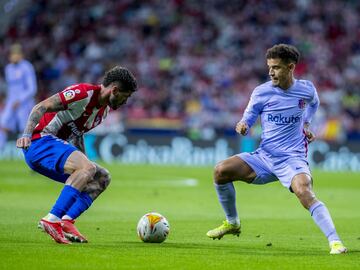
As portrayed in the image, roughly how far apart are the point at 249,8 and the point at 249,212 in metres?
21.2

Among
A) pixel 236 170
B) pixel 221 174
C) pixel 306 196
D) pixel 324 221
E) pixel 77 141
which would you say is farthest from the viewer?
pixel 77 141

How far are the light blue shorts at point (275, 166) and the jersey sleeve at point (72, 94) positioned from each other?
1.88 metres

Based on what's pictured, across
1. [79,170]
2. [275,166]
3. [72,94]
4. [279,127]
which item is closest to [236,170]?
[275,166]

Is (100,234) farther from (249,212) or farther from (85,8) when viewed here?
(85,8)

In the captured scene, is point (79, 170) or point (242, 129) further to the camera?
point (79, 170)

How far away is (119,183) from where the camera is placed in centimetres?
2045

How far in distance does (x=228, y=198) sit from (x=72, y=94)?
217 cm

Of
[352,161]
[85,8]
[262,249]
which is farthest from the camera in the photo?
[85,8]

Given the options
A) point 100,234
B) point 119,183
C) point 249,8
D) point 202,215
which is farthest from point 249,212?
point 249,8

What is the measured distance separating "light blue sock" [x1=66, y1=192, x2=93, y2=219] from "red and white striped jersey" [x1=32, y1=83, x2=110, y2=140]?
70 centimetres

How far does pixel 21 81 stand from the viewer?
21.4m

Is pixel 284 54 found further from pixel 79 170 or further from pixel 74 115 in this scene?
pixel 79 170

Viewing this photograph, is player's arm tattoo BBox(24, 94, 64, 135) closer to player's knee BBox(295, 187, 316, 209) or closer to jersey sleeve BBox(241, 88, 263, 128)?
jersey sleeve BBox(241, 88, 263, 128)

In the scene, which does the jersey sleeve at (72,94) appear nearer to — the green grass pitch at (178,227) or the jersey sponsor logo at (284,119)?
the green grass pitch at (178,227)
